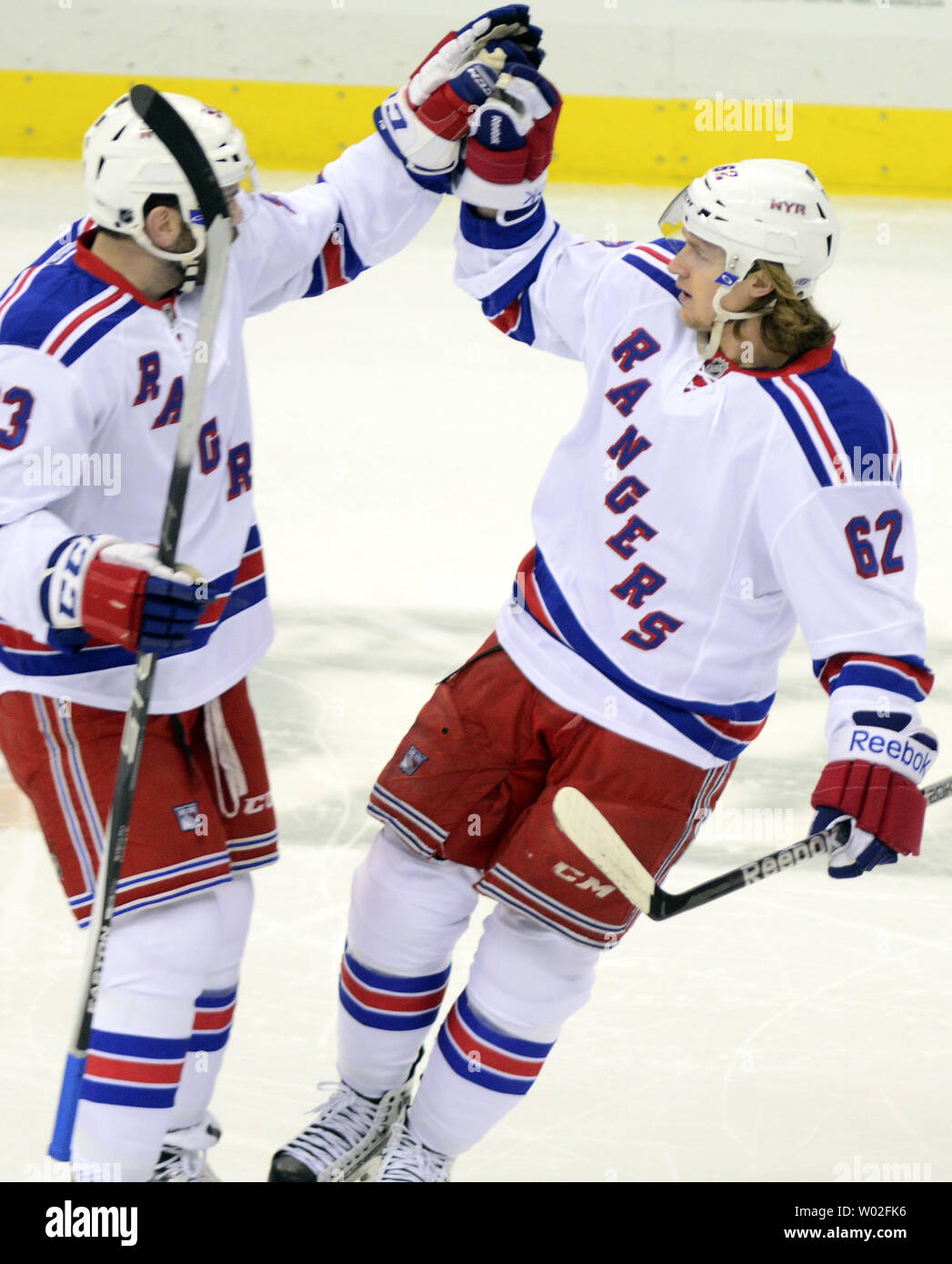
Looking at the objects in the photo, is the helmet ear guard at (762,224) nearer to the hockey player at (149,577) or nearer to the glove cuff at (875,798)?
the hockey player at (149,577)

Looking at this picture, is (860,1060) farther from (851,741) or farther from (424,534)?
(424,534)

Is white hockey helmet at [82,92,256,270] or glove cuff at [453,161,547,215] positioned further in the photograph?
glove cuff at [453,161,547,215]

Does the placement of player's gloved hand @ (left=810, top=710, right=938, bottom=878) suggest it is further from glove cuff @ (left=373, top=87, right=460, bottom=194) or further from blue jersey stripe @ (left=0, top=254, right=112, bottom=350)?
blue jersey stripe @ (left=0, top=254, right=112, bottom=350)

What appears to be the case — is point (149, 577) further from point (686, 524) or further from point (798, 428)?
point (798, 428)

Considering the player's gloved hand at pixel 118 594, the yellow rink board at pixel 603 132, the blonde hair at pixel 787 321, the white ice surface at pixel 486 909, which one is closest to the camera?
the player's gloved hand at pixel 118 594

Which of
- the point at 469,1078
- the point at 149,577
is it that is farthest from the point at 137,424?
the point at 469,1078

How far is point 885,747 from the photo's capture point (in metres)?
2.00

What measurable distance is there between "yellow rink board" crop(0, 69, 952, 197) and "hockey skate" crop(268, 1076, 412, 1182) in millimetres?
6188

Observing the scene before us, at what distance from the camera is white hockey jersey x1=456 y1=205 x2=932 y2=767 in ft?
6.61

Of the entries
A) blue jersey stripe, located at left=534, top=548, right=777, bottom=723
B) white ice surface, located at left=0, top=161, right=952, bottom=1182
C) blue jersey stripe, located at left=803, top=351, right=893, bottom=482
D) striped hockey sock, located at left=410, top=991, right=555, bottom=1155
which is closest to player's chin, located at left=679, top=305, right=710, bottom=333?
blue jersey stripe, located at left=803, top=351, right=893, bottom=482

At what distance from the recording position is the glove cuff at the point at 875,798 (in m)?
2.00

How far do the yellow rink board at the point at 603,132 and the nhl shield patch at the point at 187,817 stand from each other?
20.7 feet

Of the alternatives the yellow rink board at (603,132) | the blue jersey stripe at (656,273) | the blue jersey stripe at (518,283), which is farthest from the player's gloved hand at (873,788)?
the yellow rink board at (603,132)

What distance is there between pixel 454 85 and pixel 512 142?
0.32ft
